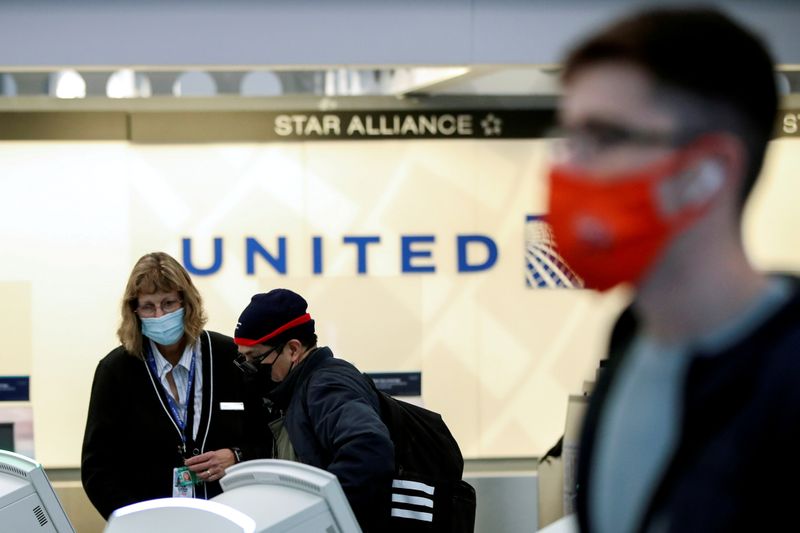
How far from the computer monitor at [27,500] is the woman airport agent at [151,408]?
52.6 inches

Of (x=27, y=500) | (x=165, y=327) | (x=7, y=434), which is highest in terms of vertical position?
(x=165, y=327)

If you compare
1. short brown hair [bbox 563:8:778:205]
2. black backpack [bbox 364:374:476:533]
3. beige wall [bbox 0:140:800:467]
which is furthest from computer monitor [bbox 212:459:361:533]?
beige wall [bbox 0:140:800:467]

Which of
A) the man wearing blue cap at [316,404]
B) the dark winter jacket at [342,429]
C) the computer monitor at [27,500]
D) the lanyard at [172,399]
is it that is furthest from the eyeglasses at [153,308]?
the computer monitor at [27,500]

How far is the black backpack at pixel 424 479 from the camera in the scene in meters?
2.85

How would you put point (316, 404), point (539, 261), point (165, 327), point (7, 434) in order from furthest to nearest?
point (539, 261) → point (7, 434) → point (165, 327) → point (316, 404)

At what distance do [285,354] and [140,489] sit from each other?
1.08 metres

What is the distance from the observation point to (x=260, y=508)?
2.00m

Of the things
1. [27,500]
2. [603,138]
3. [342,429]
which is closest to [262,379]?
[342,429]

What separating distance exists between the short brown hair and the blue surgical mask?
3035 millimetres

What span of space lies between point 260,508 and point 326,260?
12.0 ft

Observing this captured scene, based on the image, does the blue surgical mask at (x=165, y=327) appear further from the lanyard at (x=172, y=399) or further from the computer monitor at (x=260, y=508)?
the computer monitor at (x=260, y=508)

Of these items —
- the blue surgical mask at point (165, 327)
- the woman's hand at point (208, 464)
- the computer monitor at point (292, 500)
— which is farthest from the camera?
the blue surgical mask at point (165, 327)

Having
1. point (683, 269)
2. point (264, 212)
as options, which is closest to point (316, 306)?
point (264, 212)

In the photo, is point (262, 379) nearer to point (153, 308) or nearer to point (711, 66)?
point (153, 308)
